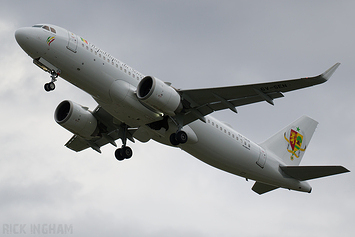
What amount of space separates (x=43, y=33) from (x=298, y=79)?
41.0ft

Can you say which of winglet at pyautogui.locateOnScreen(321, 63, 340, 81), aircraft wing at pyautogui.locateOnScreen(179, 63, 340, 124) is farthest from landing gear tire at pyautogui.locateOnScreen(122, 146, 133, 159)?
winglet at pyautogui.locateOnScreen(321, 63, 340, 81)

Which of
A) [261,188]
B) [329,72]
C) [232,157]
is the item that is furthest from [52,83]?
[261,188]

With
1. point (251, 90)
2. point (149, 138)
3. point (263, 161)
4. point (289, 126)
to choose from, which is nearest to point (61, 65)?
point (149, 138)

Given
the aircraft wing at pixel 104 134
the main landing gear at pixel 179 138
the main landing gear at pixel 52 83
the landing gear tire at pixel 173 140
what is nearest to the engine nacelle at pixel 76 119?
the aircraft wing at pixel 104 134

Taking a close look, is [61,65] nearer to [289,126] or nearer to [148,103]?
[148,103]

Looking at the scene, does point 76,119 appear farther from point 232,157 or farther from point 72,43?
point 232,157

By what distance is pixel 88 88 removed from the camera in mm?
27047

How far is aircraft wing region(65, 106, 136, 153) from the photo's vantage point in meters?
32.0

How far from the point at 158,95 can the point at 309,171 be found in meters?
11.8

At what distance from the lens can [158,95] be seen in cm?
2675

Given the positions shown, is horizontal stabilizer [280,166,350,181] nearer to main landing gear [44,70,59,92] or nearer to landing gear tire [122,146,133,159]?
landing gear tire [122,146,133,159]

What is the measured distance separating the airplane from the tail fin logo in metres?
1.59

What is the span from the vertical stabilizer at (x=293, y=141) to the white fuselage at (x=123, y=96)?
8.96 ft

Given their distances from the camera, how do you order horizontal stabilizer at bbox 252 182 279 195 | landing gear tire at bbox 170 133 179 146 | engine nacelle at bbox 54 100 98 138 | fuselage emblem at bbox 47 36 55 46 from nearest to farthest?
fuselage emblem at bbox 47 36 55 46
landing gear tire at bbox 170 133 179 146
engine nacelle at bbox 54 100 98 138
horizontal stabilizer at bbox 252 182 279 195
